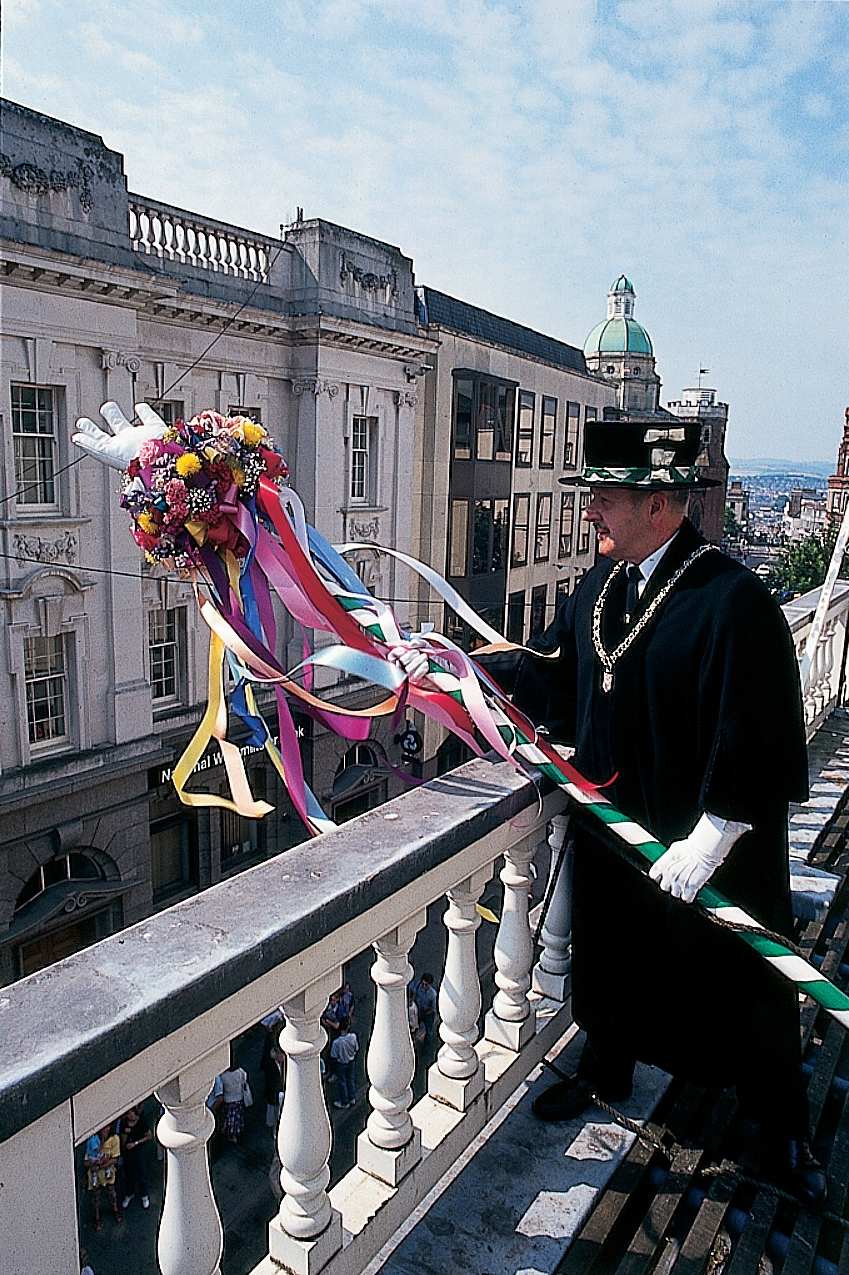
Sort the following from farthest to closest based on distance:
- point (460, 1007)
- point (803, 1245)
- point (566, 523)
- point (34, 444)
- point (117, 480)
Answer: point (566, 523), point (117, 480), point (34, 444), point (460, 1007), point (803, 1245)

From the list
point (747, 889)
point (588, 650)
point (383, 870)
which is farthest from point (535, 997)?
point (383, 870)

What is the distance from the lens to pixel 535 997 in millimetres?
3096

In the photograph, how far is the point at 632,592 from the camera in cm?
282

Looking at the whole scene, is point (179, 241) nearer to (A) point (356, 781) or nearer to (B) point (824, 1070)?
(A) point (356, 781)

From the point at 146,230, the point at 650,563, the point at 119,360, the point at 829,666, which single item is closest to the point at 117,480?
the point at 119,360

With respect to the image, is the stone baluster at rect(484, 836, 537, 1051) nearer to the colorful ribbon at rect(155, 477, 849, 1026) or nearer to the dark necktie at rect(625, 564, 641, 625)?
the colorful ribbon at rect(155, 477, 849, 1026)

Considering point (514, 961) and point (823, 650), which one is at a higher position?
point (823, 650)

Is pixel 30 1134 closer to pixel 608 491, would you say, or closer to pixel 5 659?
pixel 608 491

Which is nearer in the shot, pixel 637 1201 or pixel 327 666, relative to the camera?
pixel 637 1201

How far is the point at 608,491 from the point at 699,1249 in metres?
1.96

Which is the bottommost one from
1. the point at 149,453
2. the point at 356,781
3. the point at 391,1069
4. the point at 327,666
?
the point at 356,781

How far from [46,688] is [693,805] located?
12.3 meters

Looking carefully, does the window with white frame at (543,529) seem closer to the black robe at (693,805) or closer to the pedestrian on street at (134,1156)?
the pedestrian on street at (134,1156)

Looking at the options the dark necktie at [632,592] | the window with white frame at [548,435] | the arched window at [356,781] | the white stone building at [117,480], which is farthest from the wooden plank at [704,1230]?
the window with white frame at [548,435]
